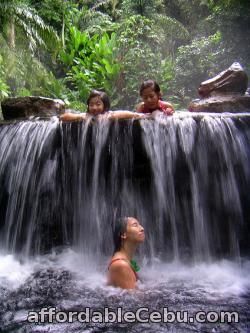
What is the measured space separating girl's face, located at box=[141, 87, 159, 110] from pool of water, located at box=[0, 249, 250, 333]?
221 centimetres

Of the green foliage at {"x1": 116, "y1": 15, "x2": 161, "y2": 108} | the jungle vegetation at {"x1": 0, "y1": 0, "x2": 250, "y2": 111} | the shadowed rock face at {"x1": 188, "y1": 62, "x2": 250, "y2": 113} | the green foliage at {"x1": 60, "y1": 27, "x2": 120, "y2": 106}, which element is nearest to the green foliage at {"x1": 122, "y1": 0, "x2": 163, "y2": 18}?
the jungle vegetation at {"x1": 0, "y1": 0, "x2": 250, "y2": 111}

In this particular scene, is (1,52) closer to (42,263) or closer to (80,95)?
(80,95)

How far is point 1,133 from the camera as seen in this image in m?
5.74

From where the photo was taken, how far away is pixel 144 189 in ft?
16.4

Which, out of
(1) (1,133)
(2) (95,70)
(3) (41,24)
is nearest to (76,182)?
(1) (1,133)

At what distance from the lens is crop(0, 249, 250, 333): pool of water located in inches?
117

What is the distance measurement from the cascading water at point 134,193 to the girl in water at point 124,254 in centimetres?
91

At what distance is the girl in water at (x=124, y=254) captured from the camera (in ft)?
11.5

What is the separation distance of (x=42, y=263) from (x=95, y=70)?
10.6 meters

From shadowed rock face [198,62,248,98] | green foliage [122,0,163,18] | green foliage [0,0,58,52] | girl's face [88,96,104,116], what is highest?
green foliage [122,0,163,18]

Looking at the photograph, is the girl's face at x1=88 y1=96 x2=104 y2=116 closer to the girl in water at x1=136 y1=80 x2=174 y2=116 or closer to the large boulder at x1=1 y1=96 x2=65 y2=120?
the girl in water at x1=136 y1=80 x2=174 y2=116

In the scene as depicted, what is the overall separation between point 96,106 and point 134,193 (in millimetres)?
1306

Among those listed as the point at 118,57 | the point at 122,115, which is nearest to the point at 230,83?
the point at 122,115

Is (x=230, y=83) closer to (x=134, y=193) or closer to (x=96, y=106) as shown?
(x=96, y=106)
